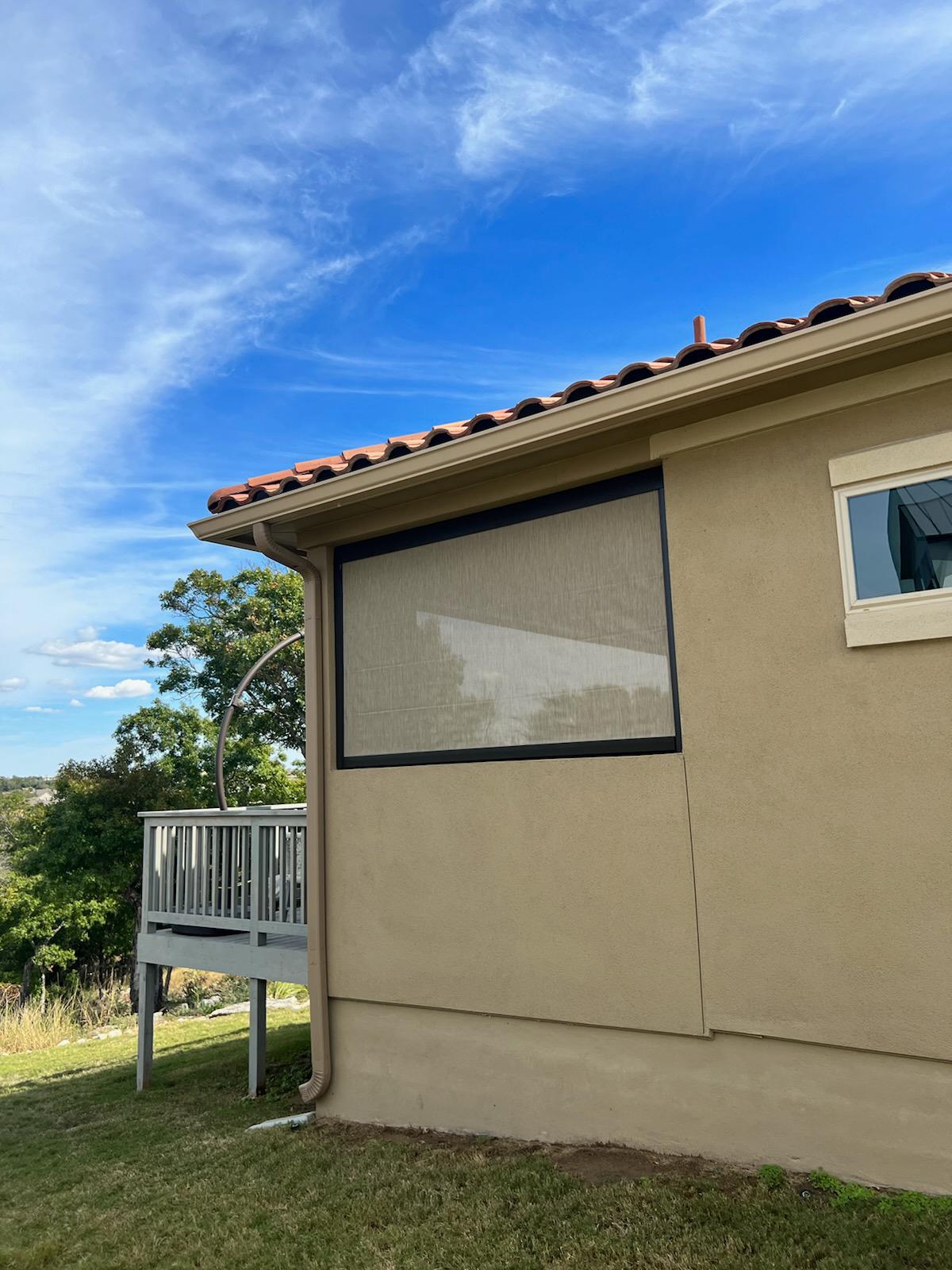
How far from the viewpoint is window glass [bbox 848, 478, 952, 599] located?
12.1 ft

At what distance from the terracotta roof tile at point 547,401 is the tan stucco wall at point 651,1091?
303 centimetres

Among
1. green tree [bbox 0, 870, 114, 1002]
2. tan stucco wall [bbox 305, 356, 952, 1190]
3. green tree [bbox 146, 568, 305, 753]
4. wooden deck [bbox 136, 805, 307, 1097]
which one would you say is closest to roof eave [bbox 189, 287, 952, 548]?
tan stucco wall [bbox 305, 356, 952, 1190]

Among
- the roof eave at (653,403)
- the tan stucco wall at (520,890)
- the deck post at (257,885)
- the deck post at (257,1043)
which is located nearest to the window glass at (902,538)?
the roof eave at (653,403)

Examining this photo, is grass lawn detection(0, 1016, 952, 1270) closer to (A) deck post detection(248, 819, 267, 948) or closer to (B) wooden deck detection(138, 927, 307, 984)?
(B) wooden deck detection(138, 927, 307, 984)

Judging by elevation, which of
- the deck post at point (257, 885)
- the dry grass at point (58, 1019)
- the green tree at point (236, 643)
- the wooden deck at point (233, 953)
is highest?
the green tree at point (236, 643)

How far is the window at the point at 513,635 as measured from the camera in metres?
4.57

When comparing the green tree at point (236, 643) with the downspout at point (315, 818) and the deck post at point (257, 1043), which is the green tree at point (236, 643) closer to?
the deck post at point (257, 1043)

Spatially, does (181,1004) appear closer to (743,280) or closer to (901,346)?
(743,280)

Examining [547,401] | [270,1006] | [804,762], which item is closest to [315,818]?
[547,401]

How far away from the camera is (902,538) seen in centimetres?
378

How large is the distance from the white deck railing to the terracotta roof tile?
227 centimetres

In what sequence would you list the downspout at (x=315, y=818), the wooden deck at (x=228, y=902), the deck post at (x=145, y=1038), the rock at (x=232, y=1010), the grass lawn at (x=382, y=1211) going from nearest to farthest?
the grass lawn at (x=382, y=1211) < the downspout at (x=315, y=818) < the wooden deck at (x=228, y=902) < the deck post at (x=145, y=1038) < the rock at (x=232, y=1010)

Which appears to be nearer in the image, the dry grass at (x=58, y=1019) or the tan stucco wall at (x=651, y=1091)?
the tan stucco wall at (x=651, y=1091)

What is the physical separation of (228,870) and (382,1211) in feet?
11.8
